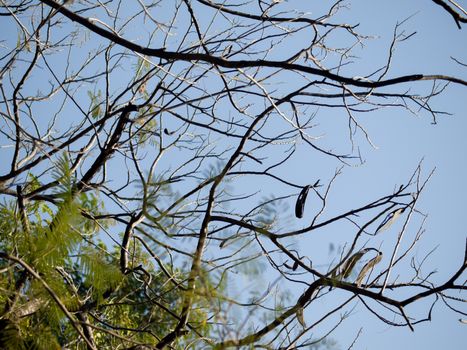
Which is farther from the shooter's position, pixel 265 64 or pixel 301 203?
pixel 301 203

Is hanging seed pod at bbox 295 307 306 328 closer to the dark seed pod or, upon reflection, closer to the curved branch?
the dark seed pod

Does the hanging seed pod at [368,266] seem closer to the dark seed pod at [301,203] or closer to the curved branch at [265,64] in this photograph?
the dark seed pod at [301,203]

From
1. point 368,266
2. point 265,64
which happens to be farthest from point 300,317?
point 265,64

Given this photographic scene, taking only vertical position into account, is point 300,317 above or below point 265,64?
below

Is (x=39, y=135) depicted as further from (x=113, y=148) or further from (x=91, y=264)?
(x=91, y=264)

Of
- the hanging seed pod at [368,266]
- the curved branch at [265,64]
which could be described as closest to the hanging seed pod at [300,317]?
the hanging seed pod at [368,266]

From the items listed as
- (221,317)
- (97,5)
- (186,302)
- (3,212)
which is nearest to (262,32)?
(97,5)

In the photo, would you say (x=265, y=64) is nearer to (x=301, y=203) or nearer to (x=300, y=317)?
(x=301, y=203)

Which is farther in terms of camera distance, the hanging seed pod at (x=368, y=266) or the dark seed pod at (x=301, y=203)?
the dark seed pod at (x=301, y=203)

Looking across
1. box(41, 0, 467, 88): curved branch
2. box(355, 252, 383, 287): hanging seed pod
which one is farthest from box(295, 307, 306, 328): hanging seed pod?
box(41, 0, 467, 88): curved branch

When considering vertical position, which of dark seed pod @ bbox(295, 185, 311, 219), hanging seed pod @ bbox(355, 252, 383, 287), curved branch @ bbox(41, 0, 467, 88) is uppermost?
curved branch @ bbox(41, 0, 467, 88)

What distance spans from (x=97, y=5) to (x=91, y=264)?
147 centimetres

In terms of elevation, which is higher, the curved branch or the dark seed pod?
the curved branch

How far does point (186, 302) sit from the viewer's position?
1.04 meters
